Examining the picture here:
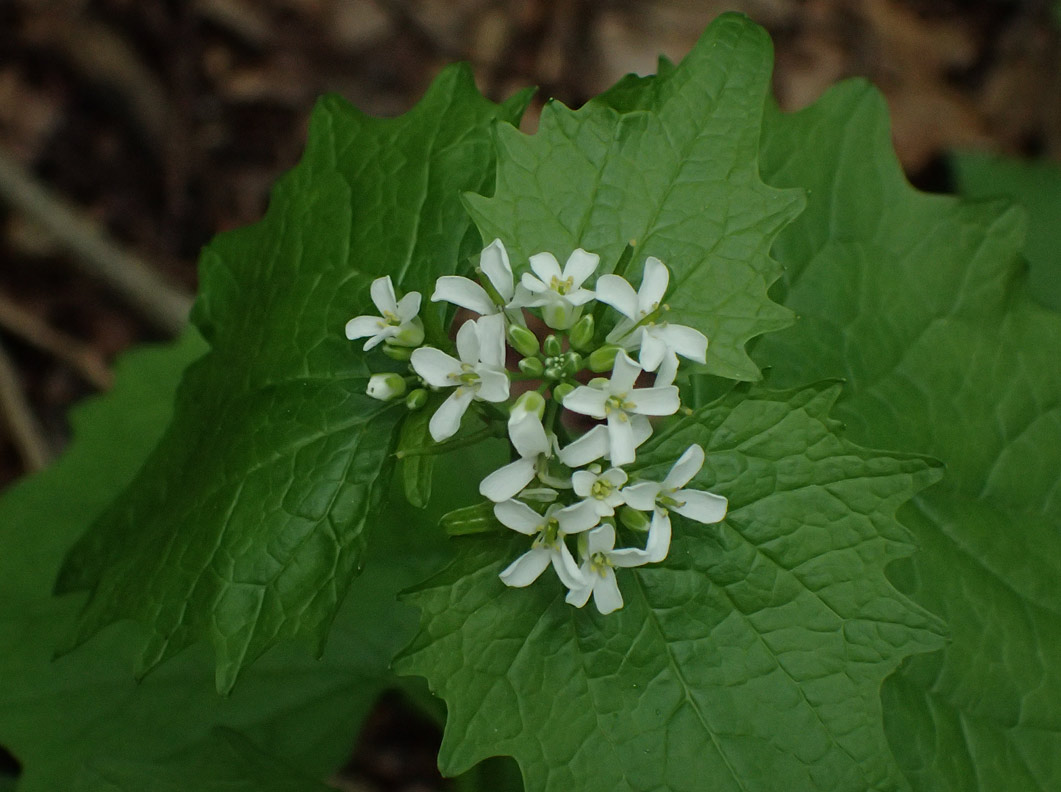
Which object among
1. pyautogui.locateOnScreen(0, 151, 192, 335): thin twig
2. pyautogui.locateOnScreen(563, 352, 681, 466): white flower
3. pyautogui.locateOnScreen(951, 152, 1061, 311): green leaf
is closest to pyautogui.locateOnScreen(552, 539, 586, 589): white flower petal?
pyautogui.locateOnScreen(563, 352, 681, 466): white flower

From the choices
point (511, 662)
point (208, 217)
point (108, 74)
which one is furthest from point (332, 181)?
point (108, 74)

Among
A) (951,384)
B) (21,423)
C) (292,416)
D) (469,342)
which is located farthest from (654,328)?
(21,423)

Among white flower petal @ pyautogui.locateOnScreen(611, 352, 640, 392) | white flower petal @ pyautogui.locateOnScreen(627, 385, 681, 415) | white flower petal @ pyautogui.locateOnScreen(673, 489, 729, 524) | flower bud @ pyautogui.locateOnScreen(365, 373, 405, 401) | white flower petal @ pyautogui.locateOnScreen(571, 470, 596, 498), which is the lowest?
white flower petal @ pyautogui.locateOnScreen(673, 489, 729, 524)

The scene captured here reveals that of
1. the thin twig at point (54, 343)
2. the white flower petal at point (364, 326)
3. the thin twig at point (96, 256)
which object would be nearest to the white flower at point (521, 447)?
the white flower petal at point (364, 326)

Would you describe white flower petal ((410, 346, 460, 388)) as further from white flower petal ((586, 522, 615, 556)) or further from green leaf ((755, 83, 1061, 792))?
green leaf ((755, 83, 1061, 792))

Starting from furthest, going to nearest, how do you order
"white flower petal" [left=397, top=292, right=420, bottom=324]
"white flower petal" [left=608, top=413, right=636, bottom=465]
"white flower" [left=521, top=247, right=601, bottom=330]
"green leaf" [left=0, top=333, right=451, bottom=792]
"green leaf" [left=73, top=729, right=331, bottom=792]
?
"green leaf" [left=0, top=333, right=451, bottom=792] → "green leaf" [left=73, top=729, right=331, bottom=792] → "white flower petal" [left=397, top=292, right=420, bottom=324] → "white flower" [left=521, top=247, right=601, bottom=330] → "white flower petal" [left=608, top=413, right=636, bottom=465]

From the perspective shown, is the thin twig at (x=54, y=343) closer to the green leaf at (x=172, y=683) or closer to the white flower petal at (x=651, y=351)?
the green leaf at (x=172, y=683)

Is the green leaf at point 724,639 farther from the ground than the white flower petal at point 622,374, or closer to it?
closer to it
